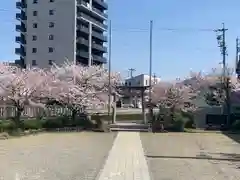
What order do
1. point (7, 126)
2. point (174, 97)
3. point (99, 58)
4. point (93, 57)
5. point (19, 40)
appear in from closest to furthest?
point (7, 126), point (174, 97), point (19, 40), point (93, 57), point (99, 58)

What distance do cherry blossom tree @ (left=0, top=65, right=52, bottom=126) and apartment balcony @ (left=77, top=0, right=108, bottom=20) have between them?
2124 inches

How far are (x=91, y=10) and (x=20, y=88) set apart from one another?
2426 inches

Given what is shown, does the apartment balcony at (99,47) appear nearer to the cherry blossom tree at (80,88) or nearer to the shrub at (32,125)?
the cherry blossom tree at (80,88)

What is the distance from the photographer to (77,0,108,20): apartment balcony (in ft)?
288

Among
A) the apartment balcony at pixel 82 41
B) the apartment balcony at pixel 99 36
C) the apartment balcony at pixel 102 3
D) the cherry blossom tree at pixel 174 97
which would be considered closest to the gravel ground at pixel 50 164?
the cherry blossom tree at pixel 174 97

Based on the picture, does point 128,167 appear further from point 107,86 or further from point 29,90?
point 107,86

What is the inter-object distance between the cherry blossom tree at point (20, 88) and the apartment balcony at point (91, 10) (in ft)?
177

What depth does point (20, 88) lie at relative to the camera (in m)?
32.2

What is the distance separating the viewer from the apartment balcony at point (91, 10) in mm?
87812

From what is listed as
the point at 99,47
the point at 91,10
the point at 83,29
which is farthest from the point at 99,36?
the point at 83,29

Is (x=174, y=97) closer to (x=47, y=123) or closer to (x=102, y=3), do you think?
(x=47, y=123)

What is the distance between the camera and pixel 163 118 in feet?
131

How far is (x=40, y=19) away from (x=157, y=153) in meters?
70.2

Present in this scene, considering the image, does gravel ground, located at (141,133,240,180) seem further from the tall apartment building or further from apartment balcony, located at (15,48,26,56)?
apartment balcony, located at (15,48,26,56)
